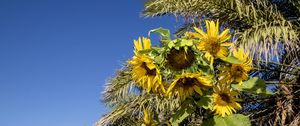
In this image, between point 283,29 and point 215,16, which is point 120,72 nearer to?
point 215,16

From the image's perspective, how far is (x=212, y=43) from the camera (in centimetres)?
95

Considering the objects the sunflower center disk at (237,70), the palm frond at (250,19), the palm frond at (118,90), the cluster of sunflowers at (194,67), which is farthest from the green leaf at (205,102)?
the palm frond at (118,90)

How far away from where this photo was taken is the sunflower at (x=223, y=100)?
0.94m

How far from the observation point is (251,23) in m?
4.62

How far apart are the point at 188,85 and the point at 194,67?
41 millimetres

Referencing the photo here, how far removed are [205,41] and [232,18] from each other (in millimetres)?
3814

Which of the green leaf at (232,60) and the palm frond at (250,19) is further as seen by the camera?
the palm frond at (250,19)

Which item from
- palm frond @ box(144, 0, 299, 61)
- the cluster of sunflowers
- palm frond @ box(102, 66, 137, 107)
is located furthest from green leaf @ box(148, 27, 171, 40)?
palm frond @ box(102, 66, 137, 107)

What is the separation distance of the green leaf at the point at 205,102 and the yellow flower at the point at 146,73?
10 centimetres

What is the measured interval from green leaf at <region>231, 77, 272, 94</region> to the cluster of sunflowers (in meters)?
0.01

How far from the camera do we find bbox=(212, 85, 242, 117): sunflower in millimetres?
938

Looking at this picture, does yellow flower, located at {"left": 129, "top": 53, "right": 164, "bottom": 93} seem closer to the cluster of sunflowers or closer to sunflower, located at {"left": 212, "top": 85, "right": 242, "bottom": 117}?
the cluster of sunflowers

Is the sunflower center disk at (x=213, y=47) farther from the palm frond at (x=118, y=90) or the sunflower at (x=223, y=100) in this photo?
the palm frond at (x=118, y=90)

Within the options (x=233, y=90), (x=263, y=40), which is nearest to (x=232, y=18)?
(x=263, y=40)
